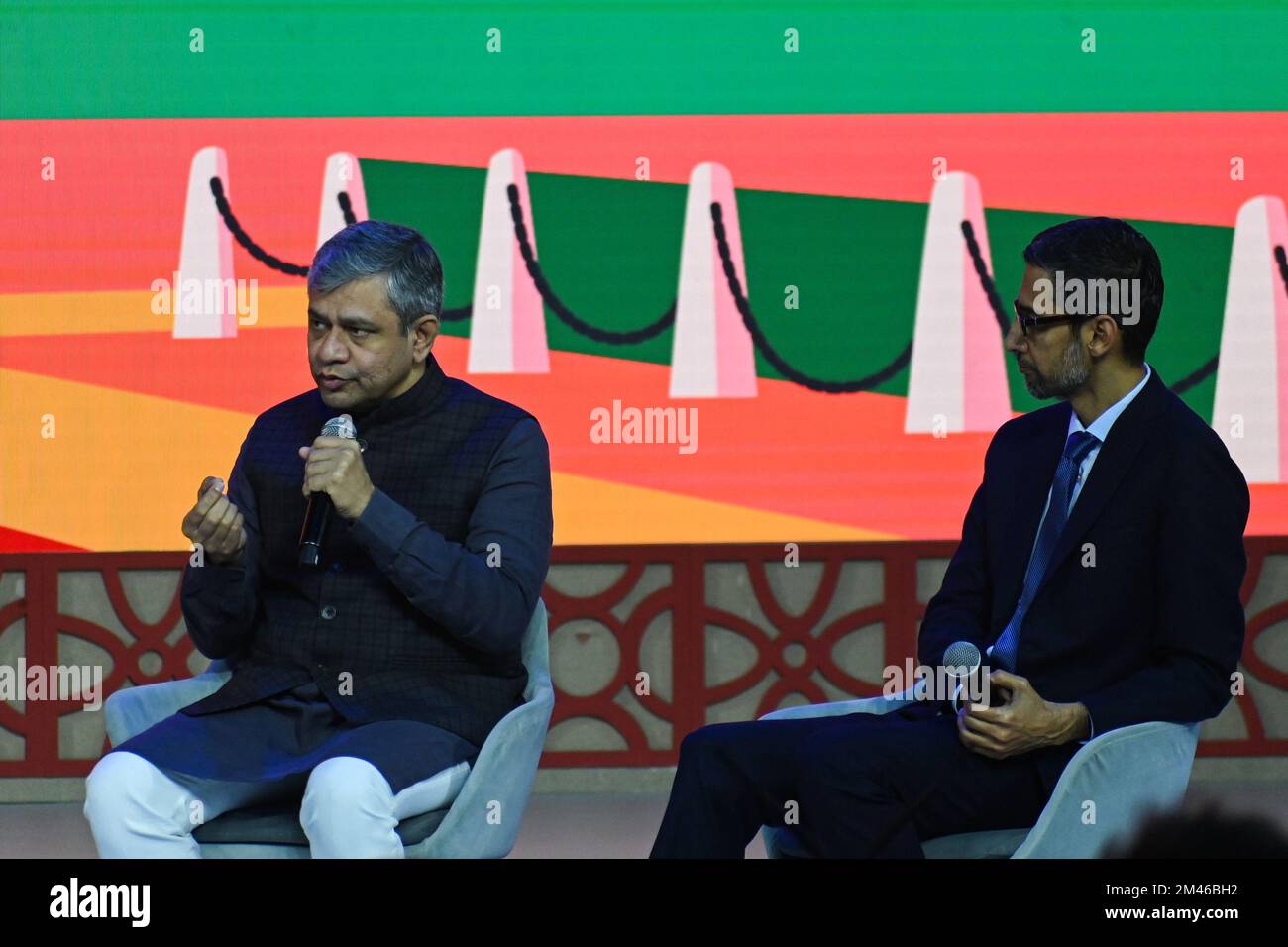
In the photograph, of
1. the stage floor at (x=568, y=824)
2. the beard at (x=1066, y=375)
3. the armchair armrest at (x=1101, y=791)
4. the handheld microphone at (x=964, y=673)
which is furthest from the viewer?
the stage floor at (x=568, y=824)

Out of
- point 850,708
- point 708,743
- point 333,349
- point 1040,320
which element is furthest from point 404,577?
point 1040,320

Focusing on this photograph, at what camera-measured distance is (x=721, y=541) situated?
4539 mm

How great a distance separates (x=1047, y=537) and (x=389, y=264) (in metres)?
1.10

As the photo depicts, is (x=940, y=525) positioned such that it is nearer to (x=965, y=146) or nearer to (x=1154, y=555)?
(x=965, y=146)

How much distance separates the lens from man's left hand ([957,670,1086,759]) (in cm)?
234

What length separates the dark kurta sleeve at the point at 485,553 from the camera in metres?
2.41

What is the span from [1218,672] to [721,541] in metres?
2.26

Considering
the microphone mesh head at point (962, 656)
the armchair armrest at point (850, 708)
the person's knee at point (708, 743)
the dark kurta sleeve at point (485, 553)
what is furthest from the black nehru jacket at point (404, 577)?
the microphone mesh head at point (962, 656)


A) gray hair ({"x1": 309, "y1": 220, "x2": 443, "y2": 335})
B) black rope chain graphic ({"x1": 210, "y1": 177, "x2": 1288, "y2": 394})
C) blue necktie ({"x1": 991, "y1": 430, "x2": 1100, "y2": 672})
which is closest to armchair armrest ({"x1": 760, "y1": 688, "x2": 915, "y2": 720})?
blue necktie ({"x1": 991, "y1": 430, "x2": 1100, "y2": 672})

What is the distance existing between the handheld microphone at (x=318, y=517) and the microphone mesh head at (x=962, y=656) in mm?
951

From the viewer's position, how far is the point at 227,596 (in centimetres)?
258

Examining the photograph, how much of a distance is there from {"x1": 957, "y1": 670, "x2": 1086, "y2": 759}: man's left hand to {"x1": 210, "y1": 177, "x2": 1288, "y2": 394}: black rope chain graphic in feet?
7.44

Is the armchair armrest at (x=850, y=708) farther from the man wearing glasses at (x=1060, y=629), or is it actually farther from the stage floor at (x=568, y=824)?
the stage floor at (x=568, y=824)

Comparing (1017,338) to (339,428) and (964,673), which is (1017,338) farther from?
(339,428)
